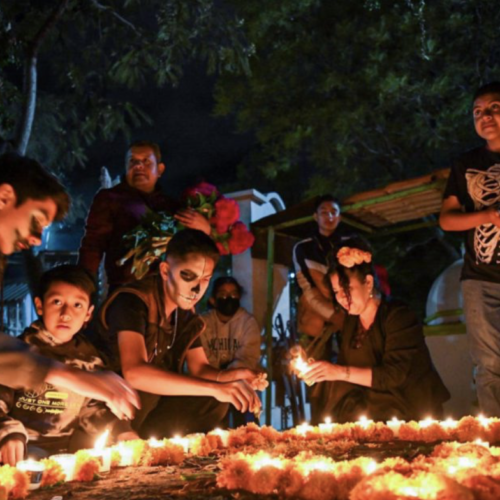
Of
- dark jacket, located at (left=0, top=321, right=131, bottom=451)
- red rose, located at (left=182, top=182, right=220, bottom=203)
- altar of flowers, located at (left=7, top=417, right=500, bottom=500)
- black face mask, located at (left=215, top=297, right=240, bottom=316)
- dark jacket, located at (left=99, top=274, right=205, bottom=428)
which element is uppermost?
red rose, located at (left=182, top=182, right=220, bottom=203)

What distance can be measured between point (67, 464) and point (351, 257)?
2766 millimetres

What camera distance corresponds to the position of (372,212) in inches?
333

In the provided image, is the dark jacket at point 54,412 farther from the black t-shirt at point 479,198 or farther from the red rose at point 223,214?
the black t-shirt at point 479,198

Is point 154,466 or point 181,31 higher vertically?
point 181,31

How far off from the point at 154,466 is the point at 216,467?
1.13 feet

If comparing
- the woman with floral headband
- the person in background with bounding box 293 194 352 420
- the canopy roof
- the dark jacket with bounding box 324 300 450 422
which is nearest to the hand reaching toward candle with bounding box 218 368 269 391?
the woman with floral headband

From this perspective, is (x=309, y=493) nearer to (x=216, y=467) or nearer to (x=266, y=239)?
(x=216, y=467)

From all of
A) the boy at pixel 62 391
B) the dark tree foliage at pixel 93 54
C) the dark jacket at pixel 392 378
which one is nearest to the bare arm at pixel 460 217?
the dark jacket at pixel 392 378

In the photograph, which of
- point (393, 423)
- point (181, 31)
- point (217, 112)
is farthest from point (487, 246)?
point (217, 112)

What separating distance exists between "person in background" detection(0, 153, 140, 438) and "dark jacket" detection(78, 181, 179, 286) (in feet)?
5.83

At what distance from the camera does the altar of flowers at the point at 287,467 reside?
201 centimetres

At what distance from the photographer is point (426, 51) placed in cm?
1455

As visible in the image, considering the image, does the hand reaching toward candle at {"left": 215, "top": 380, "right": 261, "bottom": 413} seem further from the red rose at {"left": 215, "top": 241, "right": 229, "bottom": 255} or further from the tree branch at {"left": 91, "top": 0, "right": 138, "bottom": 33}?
the tree branch at {"left": 91, "top": 0, "right": 138, "bottom": 33}

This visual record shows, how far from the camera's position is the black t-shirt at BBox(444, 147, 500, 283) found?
4555mm
